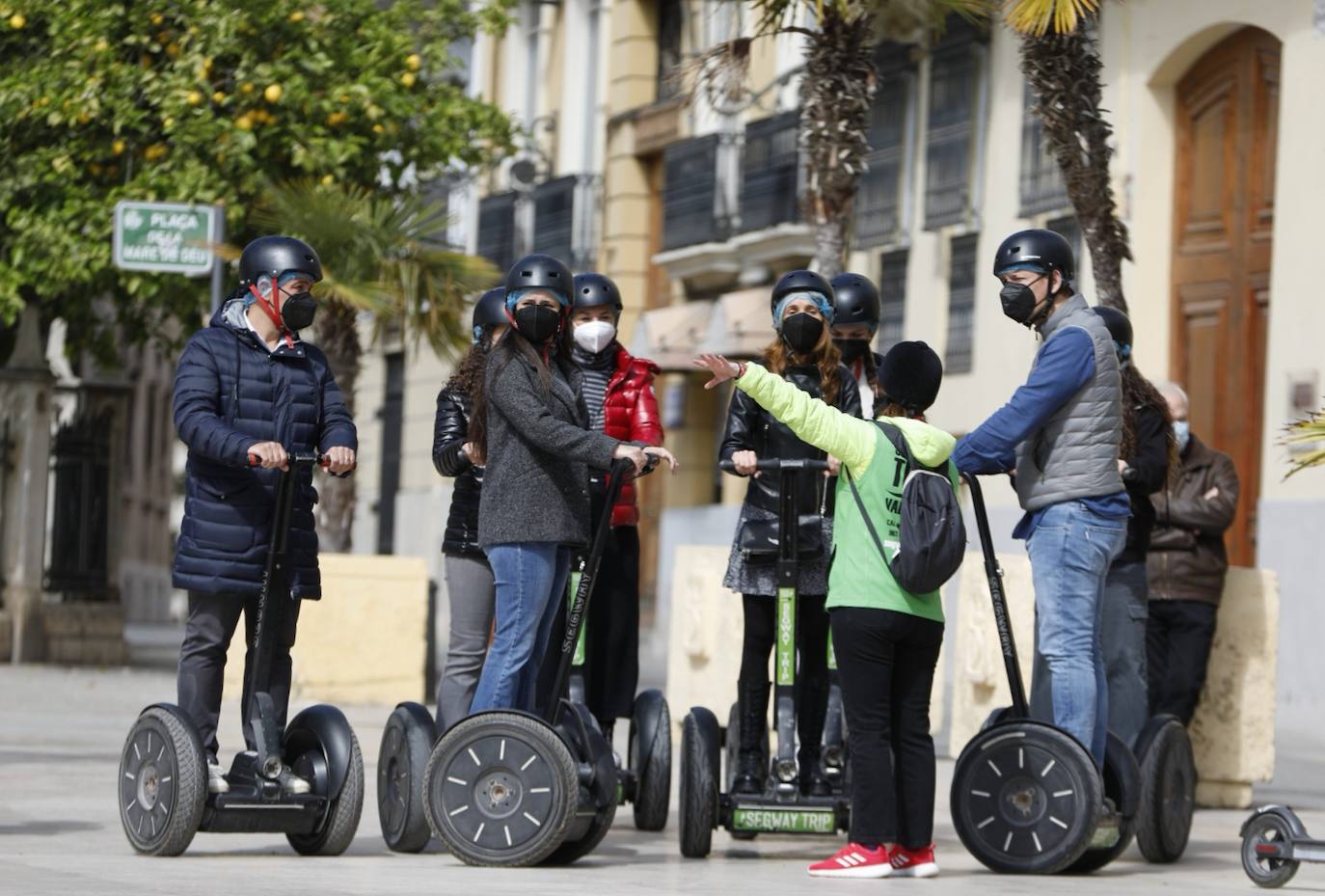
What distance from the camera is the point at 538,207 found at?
31.9 meters

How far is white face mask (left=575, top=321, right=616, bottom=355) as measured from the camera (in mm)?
9805

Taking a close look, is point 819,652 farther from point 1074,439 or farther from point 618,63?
point 618,63

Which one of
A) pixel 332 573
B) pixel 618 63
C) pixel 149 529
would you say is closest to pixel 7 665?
pixel 332 573

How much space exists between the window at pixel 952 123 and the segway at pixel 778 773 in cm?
1419

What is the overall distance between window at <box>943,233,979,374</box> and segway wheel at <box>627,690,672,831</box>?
13.4m

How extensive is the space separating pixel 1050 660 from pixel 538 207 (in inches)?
908

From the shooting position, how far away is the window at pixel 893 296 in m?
24.2

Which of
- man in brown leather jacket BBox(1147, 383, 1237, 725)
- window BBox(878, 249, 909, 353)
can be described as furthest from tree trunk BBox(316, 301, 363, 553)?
man in brown leather jacket BBox(1147, 383, 1237, 725)

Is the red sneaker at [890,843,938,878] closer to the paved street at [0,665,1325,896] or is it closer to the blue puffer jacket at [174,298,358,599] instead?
the paved street at [0,665,1325,896]

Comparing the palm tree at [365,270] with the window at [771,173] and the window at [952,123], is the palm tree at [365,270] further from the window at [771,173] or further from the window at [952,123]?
the window at [771,173]

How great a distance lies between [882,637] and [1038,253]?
4.89 ft

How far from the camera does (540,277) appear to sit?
894 centimetres

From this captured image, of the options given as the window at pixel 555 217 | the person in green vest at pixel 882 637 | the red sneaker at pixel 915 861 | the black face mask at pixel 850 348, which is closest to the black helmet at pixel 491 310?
the black face mask at pixel 850 348

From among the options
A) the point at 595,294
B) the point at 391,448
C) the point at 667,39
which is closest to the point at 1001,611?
the point at 595,294
